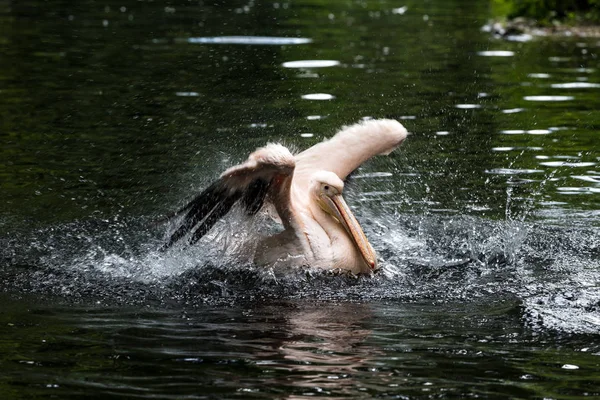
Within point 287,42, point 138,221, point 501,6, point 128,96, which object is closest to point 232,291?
point 138,221

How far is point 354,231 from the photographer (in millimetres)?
7594

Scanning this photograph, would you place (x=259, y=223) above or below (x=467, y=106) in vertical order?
above

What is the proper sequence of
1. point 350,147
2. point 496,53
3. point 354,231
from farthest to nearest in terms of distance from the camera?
point 496,53, point 350,147, point 354,231

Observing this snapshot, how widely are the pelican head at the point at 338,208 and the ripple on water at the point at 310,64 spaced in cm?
883

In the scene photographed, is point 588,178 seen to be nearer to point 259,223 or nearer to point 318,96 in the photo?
point 259,223

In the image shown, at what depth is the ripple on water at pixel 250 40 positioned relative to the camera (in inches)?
728

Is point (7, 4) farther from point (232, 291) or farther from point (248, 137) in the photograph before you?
point (232, 291)

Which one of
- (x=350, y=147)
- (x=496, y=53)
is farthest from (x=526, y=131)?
(x=496, y=53)

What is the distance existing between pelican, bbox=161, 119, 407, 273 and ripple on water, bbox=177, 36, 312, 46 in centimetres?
1067

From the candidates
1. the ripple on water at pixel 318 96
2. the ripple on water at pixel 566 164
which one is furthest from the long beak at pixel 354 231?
the ripple on water at pixel 318 96

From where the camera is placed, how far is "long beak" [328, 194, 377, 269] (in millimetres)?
7512

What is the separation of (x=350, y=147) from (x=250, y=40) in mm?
10869

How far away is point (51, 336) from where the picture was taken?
6141mm

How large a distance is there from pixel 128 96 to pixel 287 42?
5456 millimetres
